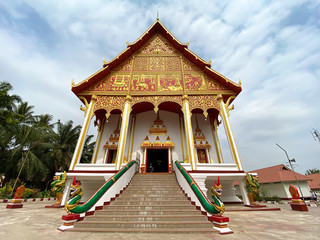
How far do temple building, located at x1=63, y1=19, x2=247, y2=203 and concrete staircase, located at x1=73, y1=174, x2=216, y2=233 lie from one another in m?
2.43

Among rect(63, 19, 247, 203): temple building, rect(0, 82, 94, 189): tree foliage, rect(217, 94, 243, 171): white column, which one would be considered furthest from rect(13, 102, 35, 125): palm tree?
rect(217, 94, 243, 171): white column

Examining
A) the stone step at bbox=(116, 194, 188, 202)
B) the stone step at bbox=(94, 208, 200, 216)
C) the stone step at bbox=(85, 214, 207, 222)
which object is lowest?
the stone step at bbox=(85, 214, 207, 222)

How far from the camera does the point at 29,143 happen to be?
16.2 meters

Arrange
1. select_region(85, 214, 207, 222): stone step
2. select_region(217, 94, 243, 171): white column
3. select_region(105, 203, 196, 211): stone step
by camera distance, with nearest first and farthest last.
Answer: select_region(85, 214, 207, 222): stone step, select_region(105, 203, 196, 211): stone step, select_region(217, 94, 243, 171): white column

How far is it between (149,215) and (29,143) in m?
18.3

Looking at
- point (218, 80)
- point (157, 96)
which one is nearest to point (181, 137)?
point (157, 96)

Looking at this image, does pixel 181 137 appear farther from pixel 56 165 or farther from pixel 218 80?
pixel 56 165

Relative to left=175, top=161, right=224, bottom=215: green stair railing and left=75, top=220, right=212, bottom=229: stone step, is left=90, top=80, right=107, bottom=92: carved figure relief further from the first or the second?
left=175, top=161, right=224, bottom=215: green stair railing

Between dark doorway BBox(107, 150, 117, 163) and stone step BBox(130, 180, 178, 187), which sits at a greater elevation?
dark doorway BBox(107, 150, 117, 163)

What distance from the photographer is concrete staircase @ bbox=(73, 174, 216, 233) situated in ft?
12.1

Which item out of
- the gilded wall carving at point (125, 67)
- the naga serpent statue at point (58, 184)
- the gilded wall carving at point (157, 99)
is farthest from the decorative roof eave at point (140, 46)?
the naga serpent statue at point (58, 184)

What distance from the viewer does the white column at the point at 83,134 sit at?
778 centimetres

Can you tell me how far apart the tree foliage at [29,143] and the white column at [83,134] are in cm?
874

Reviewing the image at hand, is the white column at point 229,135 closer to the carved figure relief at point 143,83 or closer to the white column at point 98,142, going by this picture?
the carved figure relief at point 143,83
